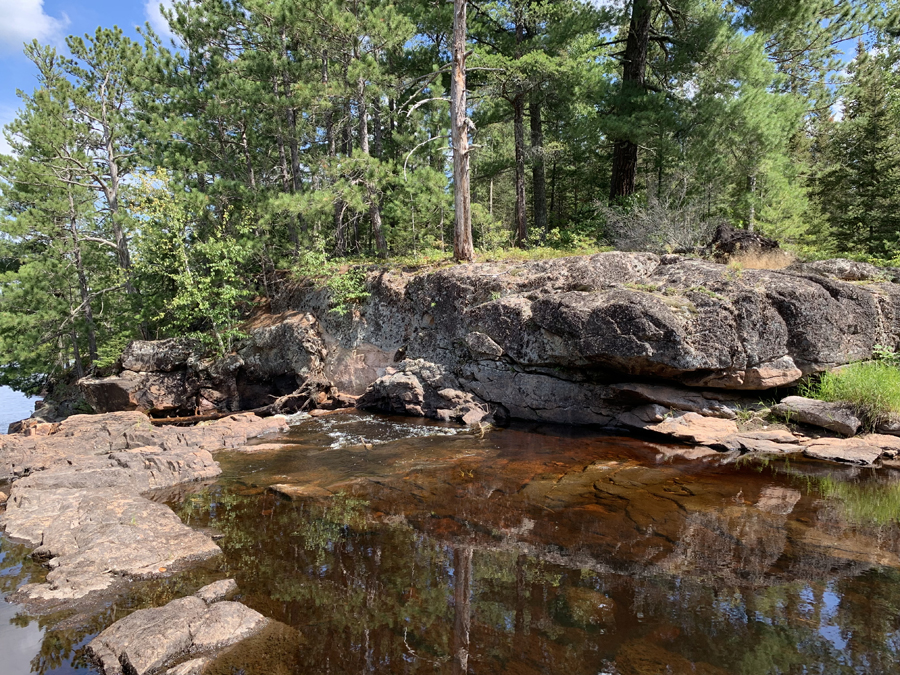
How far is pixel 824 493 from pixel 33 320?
76.5ft

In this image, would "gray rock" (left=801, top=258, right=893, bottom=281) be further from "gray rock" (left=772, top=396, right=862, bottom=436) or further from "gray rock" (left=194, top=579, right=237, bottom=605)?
"gray rock" (left=194, top=579, right=237, bottom=605)

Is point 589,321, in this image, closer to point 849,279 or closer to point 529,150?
point 849,279

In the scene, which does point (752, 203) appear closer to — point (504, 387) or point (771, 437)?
point (771, 437)

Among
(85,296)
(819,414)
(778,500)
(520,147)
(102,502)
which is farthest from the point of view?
(85,296)

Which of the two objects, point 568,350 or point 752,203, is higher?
point 752,203

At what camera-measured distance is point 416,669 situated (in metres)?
3.22

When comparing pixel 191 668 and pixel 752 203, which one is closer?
pixel 191 668

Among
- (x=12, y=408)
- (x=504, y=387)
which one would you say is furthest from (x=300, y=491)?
(x=12, y=408)

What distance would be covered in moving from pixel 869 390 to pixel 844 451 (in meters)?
1.34

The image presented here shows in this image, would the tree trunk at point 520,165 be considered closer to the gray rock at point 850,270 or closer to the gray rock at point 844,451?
the gray rock at point 850,270

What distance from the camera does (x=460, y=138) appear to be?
13094 millimetres

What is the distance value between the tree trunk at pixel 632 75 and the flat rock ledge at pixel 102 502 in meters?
13.4

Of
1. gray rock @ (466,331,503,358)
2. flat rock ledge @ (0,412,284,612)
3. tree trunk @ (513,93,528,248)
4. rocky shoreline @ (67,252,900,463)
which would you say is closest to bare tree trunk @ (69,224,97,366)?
rocky shoreline @ (67,252,900,463)

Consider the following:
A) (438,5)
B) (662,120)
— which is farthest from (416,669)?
(438,5)
